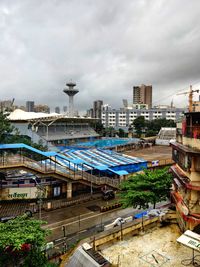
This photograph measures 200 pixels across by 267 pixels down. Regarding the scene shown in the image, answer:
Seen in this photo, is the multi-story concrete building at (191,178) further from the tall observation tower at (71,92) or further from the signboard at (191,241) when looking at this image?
the tall observation tower at (71,92)

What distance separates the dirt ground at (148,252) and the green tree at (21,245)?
406cm

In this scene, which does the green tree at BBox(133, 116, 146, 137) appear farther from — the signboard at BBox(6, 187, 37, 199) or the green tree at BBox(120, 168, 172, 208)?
the green tree at BBox(120, 168, 172, 208)

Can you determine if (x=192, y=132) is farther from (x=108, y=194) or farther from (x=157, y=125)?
(x=157, y=125)

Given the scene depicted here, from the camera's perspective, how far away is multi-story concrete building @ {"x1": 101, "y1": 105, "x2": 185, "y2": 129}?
155750 mm

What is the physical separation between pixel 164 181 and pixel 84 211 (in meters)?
11.2

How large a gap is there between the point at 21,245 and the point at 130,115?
160 meters

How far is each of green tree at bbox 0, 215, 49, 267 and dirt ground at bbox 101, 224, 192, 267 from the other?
13.3 feet

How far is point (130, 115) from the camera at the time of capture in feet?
552

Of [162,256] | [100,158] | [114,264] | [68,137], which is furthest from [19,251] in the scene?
[68,137]

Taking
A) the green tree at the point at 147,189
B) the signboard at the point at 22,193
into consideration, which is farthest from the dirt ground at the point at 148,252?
the signboard at the point at 22,193

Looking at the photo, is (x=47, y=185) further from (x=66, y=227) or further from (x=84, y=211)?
(x=66, y=227)

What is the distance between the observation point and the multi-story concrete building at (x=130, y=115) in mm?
155750

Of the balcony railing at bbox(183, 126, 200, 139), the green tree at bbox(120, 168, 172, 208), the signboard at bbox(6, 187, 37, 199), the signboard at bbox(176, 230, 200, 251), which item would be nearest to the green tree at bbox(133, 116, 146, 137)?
the signboard at bbox(6, 187, 37, 199)

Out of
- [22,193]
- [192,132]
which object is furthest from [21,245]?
[22,193]
